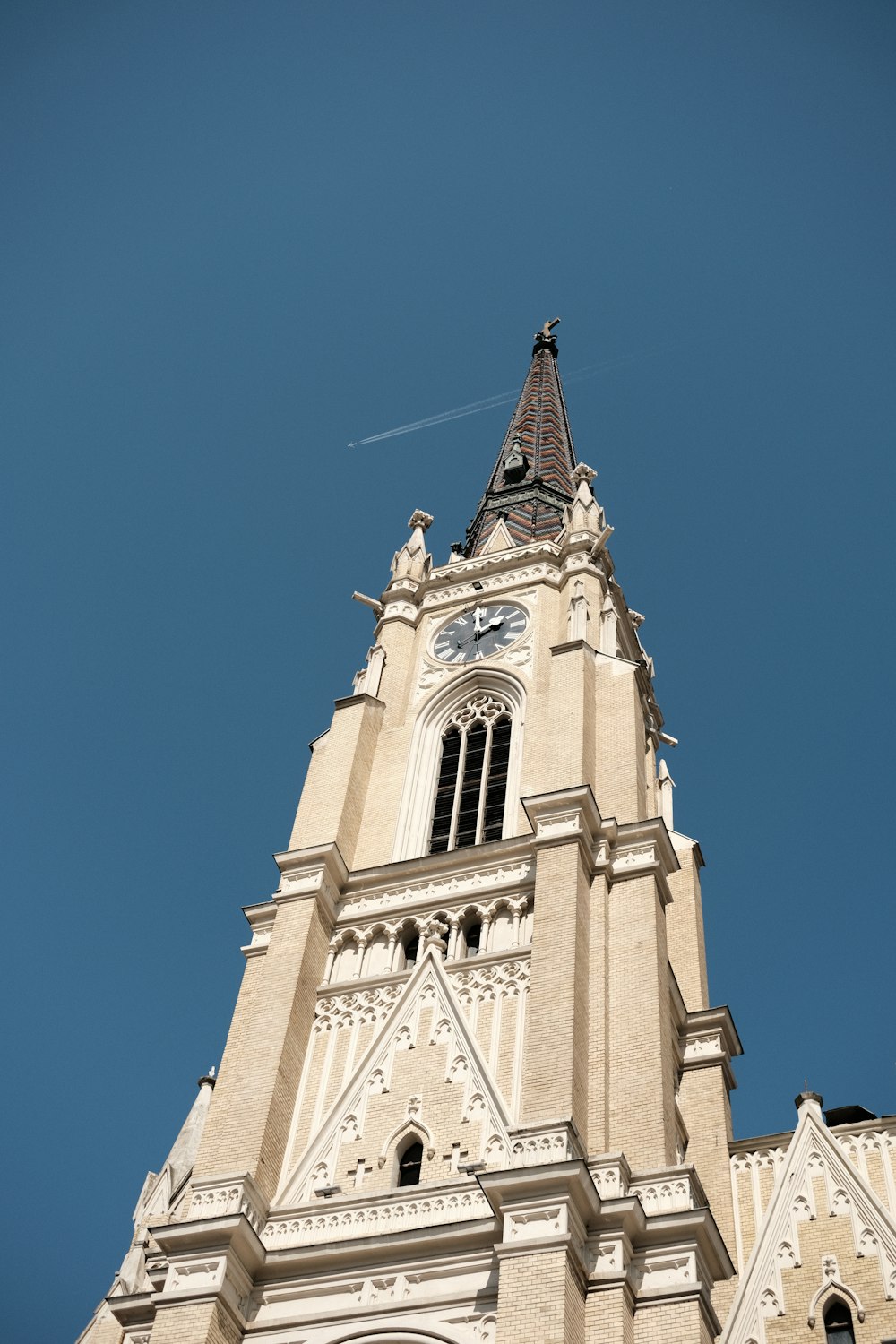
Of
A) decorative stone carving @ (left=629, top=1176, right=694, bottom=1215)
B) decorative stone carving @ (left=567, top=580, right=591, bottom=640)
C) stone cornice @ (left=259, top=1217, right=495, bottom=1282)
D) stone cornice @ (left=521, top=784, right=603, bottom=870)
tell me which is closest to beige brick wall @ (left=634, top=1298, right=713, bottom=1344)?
decorative stone carving @ (left=629, top=1176, right=694, bottom=1215)

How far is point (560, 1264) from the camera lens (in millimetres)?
19672

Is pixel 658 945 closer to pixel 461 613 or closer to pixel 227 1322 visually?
pixel 227 1322

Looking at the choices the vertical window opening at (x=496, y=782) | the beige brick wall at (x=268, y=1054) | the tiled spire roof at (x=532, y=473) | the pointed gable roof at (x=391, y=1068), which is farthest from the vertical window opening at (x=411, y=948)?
the tiled spire roof at (x=532, y=473)

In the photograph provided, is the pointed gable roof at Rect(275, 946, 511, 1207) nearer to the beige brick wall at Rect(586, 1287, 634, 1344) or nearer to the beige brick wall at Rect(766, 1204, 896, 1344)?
the beige brick wall at Rect(586, 1287, 634, 1344)

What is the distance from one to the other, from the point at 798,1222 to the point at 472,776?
1164 cm

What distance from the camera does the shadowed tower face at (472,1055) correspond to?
2070cm

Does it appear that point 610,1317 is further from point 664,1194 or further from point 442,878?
point 442,878

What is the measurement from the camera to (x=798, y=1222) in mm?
22391

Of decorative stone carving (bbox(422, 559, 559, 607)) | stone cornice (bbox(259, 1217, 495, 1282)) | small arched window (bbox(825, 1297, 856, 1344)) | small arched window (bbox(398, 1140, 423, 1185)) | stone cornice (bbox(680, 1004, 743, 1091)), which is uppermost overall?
decorative stone carving (bbox(422, 559, 559, 607))

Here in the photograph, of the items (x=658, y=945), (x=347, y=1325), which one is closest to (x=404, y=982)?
(x=658, y=945)

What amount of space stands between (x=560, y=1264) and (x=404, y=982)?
Answer: 7213 millimetres

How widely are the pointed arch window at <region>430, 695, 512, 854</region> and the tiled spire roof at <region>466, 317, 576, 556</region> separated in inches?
280

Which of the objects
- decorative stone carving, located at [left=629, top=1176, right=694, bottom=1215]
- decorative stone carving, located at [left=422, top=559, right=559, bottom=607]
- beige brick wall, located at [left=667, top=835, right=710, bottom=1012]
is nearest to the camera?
decorative stone carving, located at [left=629, top=1176, right=694, bottom=1215]

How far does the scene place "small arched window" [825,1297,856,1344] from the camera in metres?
20.7
